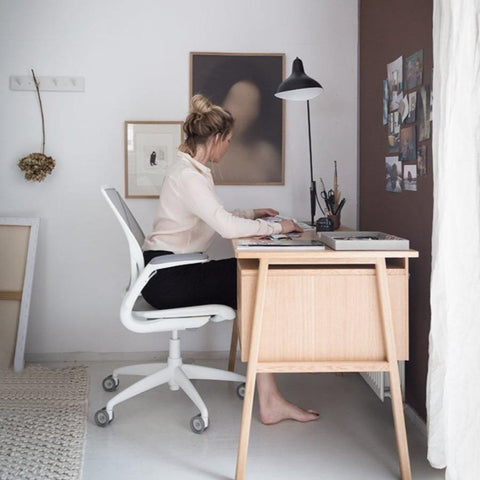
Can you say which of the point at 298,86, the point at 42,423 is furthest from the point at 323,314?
the point at 42,423

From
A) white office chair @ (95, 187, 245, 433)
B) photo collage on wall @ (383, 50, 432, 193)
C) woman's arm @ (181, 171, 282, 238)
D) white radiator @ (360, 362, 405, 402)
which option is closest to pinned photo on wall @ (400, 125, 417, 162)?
photo collage on wall @ (383, 50, 432, 193)

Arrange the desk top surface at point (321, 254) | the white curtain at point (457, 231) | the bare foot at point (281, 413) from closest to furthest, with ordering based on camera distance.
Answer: the white curtain at point (457, 231) → the desk top surface at point (321, 254) → the bare foot at point (281, 413)

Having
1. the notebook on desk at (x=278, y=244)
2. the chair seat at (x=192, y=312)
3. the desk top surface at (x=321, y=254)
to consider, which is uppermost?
the notebook on desk at (x=278, y=244)

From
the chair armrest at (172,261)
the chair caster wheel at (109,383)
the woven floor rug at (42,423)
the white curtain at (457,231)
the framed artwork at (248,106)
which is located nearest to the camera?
the white curtain at (457,231)

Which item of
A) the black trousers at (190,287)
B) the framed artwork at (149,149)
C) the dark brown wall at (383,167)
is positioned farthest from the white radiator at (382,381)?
the framed artwork at (149,149)

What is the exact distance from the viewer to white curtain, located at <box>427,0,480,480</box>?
5.94 feet

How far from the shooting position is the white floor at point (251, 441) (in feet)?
7.09

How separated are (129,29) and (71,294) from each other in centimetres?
155

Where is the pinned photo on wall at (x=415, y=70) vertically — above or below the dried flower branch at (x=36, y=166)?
above

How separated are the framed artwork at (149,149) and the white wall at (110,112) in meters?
0.05

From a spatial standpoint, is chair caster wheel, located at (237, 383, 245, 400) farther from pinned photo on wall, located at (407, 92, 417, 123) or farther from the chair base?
pinned photo on wall, located at (407, 92, 417, 123)

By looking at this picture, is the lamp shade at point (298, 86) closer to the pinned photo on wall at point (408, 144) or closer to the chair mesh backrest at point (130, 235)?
the pinned photo on wall at point (408, 144)

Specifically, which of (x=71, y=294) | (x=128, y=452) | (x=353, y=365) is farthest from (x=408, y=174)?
(x=71, y=294)

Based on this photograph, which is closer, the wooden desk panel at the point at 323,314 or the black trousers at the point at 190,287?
the wooden desk panel at the point at 323,314
